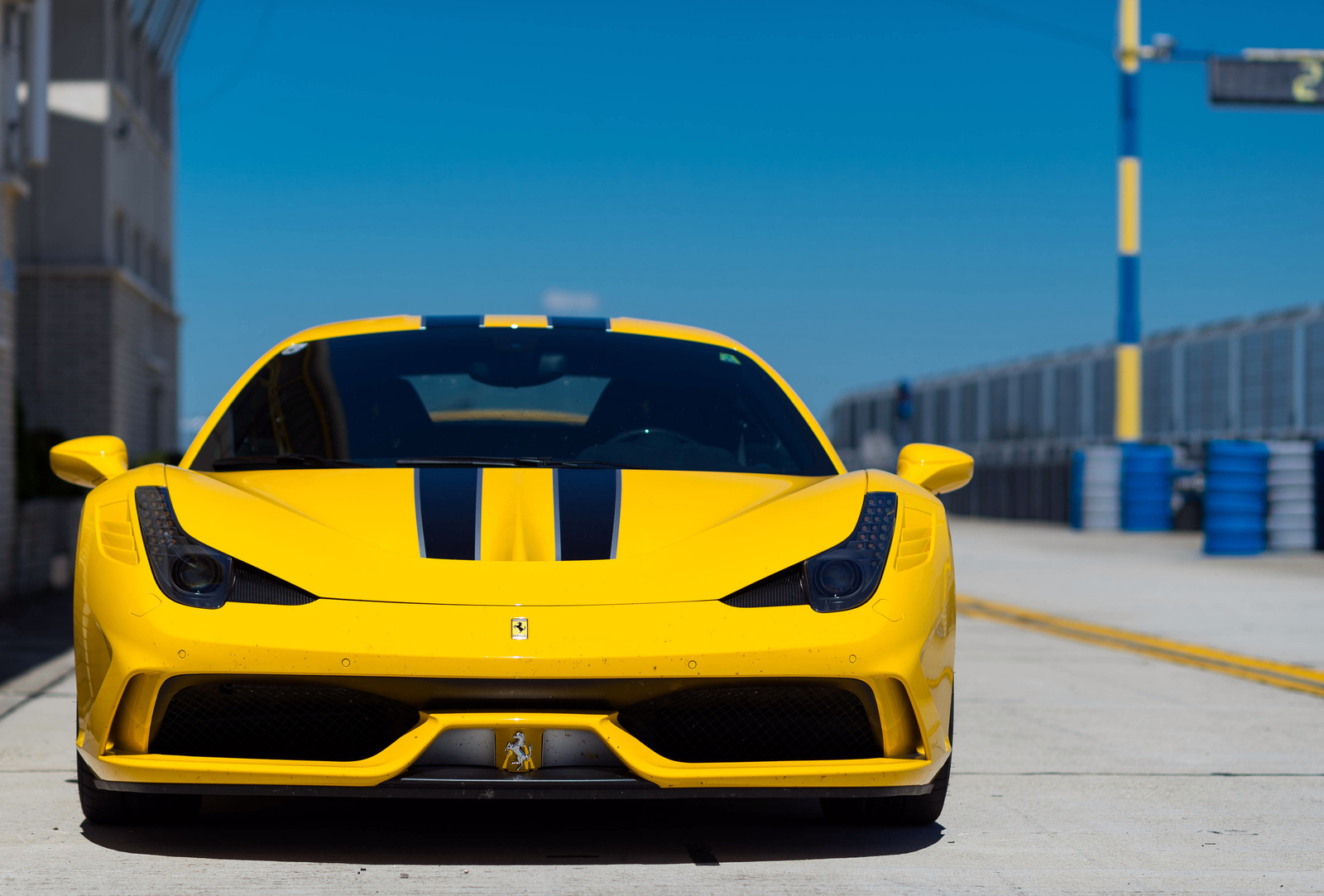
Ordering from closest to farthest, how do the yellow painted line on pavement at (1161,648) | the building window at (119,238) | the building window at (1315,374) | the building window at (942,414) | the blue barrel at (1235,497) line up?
the yellow painted line on pavement at (1161,648) < the blue barrel at (1235,497) < the building window at (119,238) < the building window at (1315,374) < the building window at (942,414)

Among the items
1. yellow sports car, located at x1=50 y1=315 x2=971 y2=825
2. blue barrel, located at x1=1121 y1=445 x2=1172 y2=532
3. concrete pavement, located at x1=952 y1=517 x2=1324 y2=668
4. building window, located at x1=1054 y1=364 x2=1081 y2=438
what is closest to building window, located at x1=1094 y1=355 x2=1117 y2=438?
building window, located at x1=1054 y1=364 x2=1081 y2=438

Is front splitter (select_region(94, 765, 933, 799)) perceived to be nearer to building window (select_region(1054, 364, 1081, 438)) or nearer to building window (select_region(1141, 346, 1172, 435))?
building window (select_region(1141, 346, 1172, 435))

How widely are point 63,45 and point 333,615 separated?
62.5 feet

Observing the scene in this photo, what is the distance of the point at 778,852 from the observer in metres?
3.88

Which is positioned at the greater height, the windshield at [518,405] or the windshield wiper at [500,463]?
the windshield at [518,405]

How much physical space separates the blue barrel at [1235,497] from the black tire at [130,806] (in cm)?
1678

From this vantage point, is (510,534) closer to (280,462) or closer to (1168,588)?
(280,462)

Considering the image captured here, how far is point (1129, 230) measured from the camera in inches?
1053

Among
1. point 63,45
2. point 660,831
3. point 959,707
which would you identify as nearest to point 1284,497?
point 959,707

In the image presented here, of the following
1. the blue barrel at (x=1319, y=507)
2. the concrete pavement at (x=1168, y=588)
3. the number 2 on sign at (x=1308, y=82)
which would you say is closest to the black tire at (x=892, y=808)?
the concrete pavement at (x=1168, y=588)

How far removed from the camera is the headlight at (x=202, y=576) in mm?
3490

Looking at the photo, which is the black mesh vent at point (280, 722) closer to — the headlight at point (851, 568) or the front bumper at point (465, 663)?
the front bumper at point (465, 663)

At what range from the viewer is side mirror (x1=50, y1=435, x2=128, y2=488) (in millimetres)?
4199

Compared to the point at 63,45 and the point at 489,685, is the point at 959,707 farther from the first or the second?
the point at 63,45
